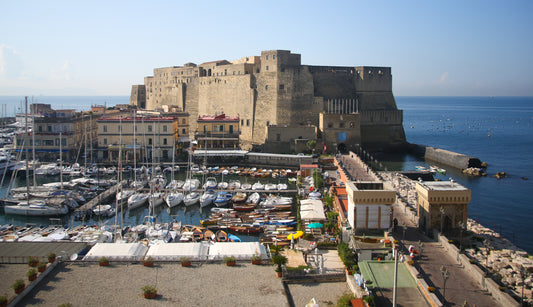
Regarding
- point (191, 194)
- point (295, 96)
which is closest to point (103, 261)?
point (191, 194)

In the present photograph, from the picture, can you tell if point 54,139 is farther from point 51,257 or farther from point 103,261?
point 103,261

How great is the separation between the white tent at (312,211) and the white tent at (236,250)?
6593 millimetres

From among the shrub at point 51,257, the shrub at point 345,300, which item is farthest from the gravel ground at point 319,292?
the shrub at point 51,257

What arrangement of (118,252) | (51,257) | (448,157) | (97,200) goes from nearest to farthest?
1. (51,257)
2. (118,252)
3. (97,200)
4. (448,157)

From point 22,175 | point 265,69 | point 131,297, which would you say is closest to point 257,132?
point 265,69

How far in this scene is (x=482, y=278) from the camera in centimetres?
1495

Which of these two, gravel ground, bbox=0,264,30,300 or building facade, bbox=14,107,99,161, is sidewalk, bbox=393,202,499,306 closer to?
gravel ground, bbox=0,264,30,300

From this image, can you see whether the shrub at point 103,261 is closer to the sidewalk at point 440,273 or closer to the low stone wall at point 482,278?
the sidewalk at point 440,273

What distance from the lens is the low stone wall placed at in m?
13.7

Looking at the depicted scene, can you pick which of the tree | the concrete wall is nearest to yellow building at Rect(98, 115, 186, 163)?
the tree

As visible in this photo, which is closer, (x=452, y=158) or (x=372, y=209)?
(x=372, y=209)

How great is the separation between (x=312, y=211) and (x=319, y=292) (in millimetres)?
10846

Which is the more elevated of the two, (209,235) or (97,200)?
(97,200)

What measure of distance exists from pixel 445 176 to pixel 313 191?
18.9 m
